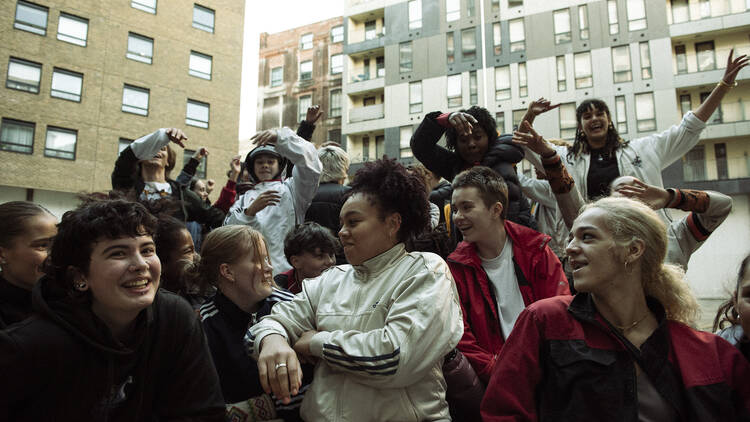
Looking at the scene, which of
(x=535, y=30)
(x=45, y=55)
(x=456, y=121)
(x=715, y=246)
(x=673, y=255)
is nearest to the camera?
(x=673, y=255)

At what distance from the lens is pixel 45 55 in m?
22.4

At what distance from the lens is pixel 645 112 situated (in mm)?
22891

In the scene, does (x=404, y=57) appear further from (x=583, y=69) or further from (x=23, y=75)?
(x=23, y=75)

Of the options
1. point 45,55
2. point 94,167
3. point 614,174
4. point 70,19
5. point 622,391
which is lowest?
point 622,391

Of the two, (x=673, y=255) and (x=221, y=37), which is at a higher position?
(x=221, y=37)

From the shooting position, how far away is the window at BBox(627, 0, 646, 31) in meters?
23.6

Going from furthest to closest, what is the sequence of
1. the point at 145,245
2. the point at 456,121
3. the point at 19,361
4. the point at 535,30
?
the point at 535,30 < the point at 456,121 < the point at 145,245 < the point at 19,361

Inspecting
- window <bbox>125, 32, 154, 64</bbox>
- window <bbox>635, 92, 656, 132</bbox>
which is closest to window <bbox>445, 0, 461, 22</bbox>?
window <bbox>635, 92, 656, 132</bbox>

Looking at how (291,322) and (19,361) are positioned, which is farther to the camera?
(291,322)

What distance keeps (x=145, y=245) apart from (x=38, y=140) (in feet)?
79.9

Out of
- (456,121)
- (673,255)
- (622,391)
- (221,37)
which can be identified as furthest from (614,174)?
(221,37)

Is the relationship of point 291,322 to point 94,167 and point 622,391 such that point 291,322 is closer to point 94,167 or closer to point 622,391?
point 622,391

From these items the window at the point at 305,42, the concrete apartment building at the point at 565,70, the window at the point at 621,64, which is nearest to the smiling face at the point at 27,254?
the concrete apartment building at the point at 565,70

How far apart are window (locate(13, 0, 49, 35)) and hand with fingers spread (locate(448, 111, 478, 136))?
2556 cm
